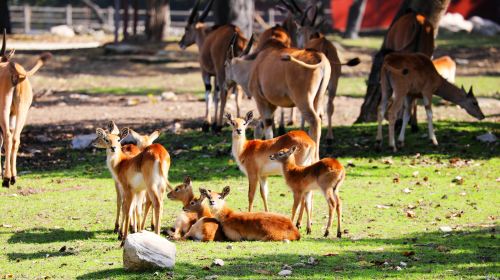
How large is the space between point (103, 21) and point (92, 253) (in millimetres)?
46959

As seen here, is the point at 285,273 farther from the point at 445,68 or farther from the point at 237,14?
the point at 237,14

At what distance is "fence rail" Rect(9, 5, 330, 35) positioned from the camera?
2041 inches

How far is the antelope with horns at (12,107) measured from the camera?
564 inches

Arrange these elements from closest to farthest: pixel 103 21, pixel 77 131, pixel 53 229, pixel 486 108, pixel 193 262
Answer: pixel 193 262, pixel 53 229, pixel 77 131, pixel 486 108, pixel 103 21

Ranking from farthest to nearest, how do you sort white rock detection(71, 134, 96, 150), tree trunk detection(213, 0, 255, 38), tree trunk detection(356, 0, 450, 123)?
1. tree trunk detection(213, 0, 255, 38)
2. tree trunk detection(356, 0, 450, 123)
3. white rock detection(71, 134, 96, 150)

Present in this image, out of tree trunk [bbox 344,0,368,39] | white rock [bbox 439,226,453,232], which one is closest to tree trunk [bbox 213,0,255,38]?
white rock [bbox 439,226,453,232]

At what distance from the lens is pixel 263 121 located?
15703 millimetres

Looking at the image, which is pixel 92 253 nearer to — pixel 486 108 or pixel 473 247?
pixel 473 247

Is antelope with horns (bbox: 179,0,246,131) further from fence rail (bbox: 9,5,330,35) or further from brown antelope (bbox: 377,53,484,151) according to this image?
fence rail (bbox: 9,5,330,35)

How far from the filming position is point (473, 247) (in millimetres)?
10219

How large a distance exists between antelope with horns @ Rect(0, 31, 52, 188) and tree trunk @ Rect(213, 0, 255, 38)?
11.2m

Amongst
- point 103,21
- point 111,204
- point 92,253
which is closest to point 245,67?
point 111,204

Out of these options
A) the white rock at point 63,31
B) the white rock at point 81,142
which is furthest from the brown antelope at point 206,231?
the white rock at point 63,31

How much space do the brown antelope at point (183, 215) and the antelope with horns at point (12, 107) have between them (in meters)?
3.85
